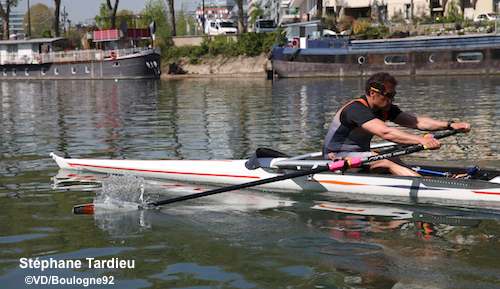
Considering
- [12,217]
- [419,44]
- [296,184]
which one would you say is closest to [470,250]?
[296,184]

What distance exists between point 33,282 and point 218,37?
2034 inches

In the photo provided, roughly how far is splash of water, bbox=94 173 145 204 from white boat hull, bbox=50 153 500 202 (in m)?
1.34

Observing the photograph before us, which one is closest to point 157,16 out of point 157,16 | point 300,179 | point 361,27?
point 157,16

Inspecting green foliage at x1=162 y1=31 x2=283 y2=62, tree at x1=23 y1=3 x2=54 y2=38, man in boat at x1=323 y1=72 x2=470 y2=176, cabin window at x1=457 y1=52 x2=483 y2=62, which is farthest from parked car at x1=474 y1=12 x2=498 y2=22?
tree at x1=23 y1=3 x2=54 y2=38

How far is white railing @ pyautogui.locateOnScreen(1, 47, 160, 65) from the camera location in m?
47.0

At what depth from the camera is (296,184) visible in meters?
7.86

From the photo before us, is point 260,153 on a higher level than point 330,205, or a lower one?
higher

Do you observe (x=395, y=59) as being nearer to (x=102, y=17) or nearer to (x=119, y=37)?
(x=119, y=37)

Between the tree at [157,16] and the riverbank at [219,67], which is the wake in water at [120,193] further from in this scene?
the tree at [157,16]

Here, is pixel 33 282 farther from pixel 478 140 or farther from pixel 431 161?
pixel 478 140

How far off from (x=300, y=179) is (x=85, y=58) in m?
44.9

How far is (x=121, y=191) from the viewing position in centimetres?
734

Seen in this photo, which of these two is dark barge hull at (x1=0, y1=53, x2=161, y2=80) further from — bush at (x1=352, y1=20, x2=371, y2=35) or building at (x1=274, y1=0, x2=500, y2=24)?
bush at (x1=352, y1=20, x2=371, y2=35)

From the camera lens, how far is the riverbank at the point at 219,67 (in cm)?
5000
